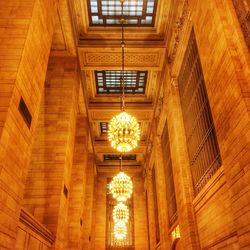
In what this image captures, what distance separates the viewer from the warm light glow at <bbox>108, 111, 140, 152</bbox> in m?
6.00

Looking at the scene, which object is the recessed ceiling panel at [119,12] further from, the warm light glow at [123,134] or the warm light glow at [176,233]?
the warm light glow at [176,233]

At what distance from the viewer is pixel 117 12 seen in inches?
383

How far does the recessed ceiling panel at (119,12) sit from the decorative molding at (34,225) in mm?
6936

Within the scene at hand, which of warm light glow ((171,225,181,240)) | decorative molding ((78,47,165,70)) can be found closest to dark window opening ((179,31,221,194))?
decorative molding ((78,47,165,70))

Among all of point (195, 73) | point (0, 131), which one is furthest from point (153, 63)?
point (0, 131)

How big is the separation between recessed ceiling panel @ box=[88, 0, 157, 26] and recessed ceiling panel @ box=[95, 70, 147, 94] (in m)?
2.54

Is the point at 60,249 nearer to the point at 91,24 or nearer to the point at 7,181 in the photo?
the point at 7,181

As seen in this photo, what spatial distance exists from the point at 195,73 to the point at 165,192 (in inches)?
249

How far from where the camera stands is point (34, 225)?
5922 mm

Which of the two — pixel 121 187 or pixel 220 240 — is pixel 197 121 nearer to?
pixel 121 187

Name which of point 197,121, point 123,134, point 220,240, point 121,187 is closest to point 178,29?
point 197,121

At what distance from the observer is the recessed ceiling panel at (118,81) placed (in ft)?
40.9

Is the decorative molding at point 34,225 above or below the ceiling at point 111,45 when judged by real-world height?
below

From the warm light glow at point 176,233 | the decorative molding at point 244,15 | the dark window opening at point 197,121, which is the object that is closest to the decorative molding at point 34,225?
the dark window opening at point 197,121
